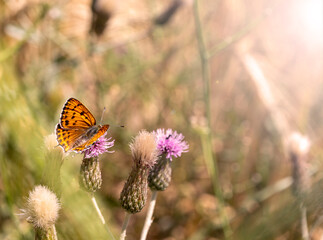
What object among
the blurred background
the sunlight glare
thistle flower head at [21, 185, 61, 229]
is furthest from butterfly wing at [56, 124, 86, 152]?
the sunlight glare

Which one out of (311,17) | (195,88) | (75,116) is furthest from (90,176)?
(311,17)

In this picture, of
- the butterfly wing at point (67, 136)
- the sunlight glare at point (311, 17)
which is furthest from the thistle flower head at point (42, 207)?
the sunlight glare at point (311, 17)

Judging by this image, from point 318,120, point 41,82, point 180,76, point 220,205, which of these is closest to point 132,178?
point 220,205

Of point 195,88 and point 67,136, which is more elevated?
point 195,88

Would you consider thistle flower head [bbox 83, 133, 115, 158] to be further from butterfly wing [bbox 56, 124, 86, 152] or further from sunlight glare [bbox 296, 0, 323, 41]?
sunlight glare [bbox 296, 0, 323, 41]

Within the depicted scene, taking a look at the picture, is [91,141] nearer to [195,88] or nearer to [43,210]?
[43,210]

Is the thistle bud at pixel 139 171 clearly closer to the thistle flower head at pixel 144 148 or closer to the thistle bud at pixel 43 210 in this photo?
the thistle flower head at pixel 144 148

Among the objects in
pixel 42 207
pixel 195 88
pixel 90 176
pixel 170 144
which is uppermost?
pixel 195 88
